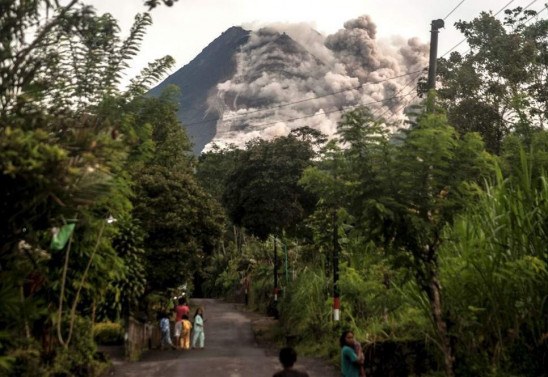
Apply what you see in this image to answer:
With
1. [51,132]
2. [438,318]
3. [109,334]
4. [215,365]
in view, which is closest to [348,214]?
[438,318]

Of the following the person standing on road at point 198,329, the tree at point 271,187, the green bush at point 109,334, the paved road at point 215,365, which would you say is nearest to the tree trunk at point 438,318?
the paved road at point 215,365

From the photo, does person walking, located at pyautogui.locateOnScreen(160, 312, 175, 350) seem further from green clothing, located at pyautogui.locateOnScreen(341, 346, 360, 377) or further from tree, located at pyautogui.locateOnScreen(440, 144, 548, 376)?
green clothing, located at pyautogui.locateOnScreen(341, 346, 360, 377)

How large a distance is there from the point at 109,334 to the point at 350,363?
16845mm

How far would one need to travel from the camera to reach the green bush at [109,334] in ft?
84.0

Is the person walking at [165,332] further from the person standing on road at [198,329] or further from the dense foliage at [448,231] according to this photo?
the dense foliage at [448,231]

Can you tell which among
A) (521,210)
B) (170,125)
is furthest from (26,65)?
(170,125)

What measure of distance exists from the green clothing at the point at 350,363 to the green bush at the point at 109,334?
53.1ft

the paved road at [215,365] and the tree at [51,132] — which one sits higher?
the tree at [51,132]

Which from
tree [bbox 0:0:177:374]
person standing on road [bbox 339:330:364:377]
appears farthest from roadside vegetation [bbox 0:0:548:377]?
person standing on road [bbox 339:330:364:377]

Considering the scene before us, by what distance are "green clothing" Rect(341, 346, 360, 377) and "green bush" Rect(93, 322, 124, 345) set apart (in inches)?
637

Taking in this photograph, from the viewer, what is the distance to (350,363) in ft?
36.8

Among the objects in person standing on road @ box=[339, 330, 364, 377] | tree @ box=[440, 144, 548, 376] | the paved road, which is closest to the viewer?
tree @ box=[440, 144, 548, 376]

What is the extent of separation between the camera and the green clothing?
11156 mm

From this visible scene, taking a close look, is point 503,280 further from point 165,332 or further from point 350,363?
point 165,332
